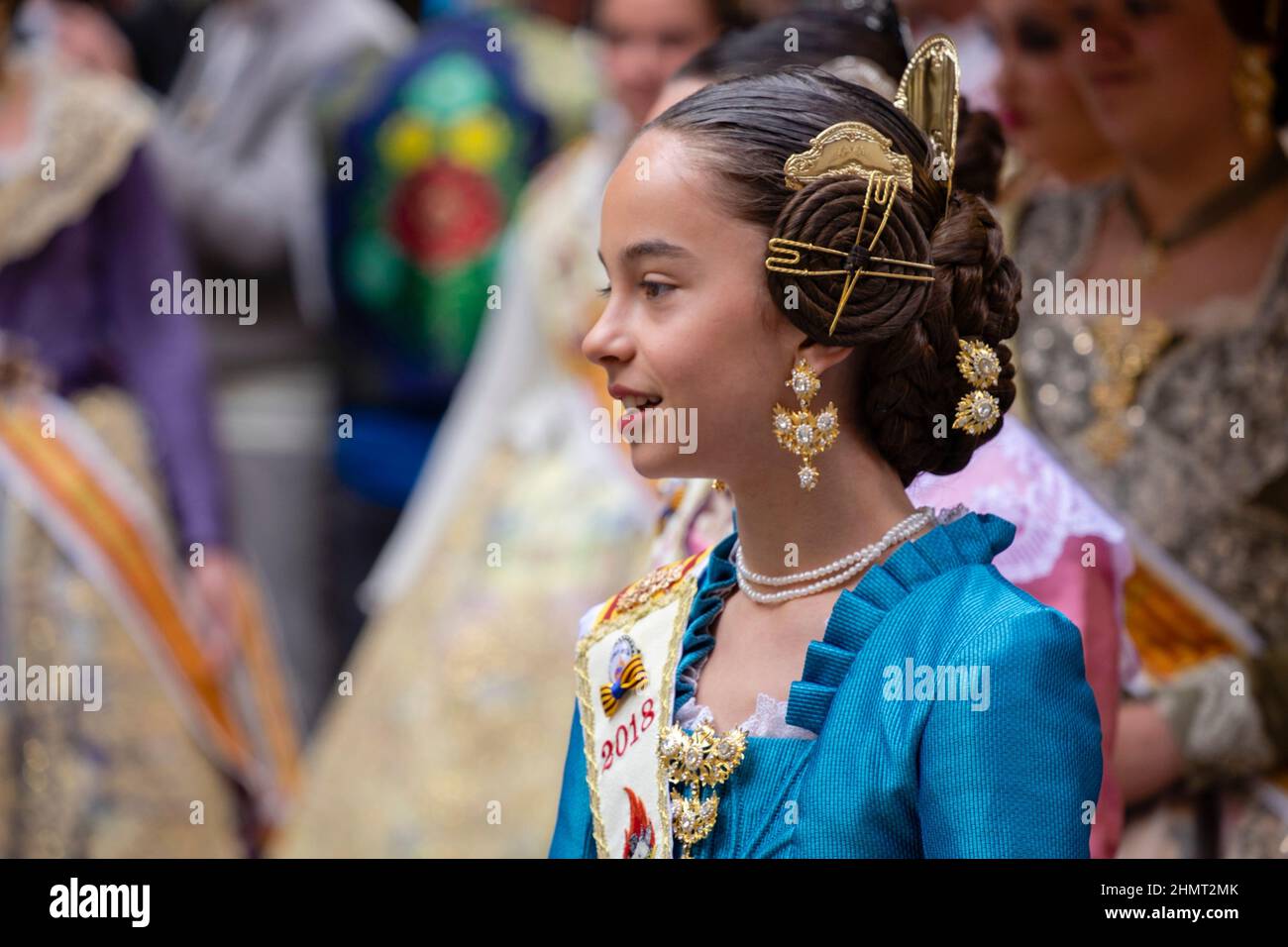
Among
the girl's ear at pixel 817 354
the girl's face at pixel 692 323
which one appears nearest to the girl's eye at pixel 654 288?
the girl's face at pixel 692 323

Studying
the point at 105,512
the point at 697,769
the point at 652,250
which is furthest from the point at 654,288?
the point at 105,512

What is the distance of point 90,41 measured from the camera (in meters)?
4.46

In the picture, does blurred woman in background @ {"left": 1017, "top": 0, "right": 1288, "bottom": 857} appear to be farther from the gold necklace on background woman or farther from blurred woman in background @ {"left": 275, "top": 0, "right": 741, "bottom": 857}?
blurred woman in background @ {"left": 275, "top": 0, "right": 741, "bottom": 857}

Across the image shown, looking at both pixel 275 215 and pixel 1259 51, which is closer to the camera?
pixel 1259 51

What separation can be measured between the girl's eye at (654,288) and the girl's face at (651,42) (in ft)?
4.64

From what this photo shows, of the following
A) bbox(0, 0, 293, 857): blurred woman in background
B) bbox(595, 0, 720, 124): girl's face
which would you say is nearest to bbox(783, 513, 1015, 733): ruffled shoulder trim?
bbox(595, 0, 720, 124): girl's face

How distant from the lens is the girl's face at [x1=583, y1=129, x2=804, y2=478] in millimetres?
1380

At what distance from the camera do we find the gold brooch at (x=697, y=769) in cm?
137

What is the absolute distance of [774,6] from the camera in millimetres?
2504

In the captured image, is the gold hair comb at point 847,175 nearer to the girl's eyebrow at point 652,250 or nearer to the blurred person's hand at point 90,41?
the girl's eyebrow at point 652,250

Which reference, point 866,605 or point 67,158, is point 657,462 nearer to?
point 866,605

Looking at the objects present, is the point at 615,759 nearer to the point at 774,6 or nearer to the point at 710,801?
the point at 710,801

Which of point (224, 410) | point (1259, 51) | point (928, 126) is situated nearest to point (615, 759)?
point (928, 126)
